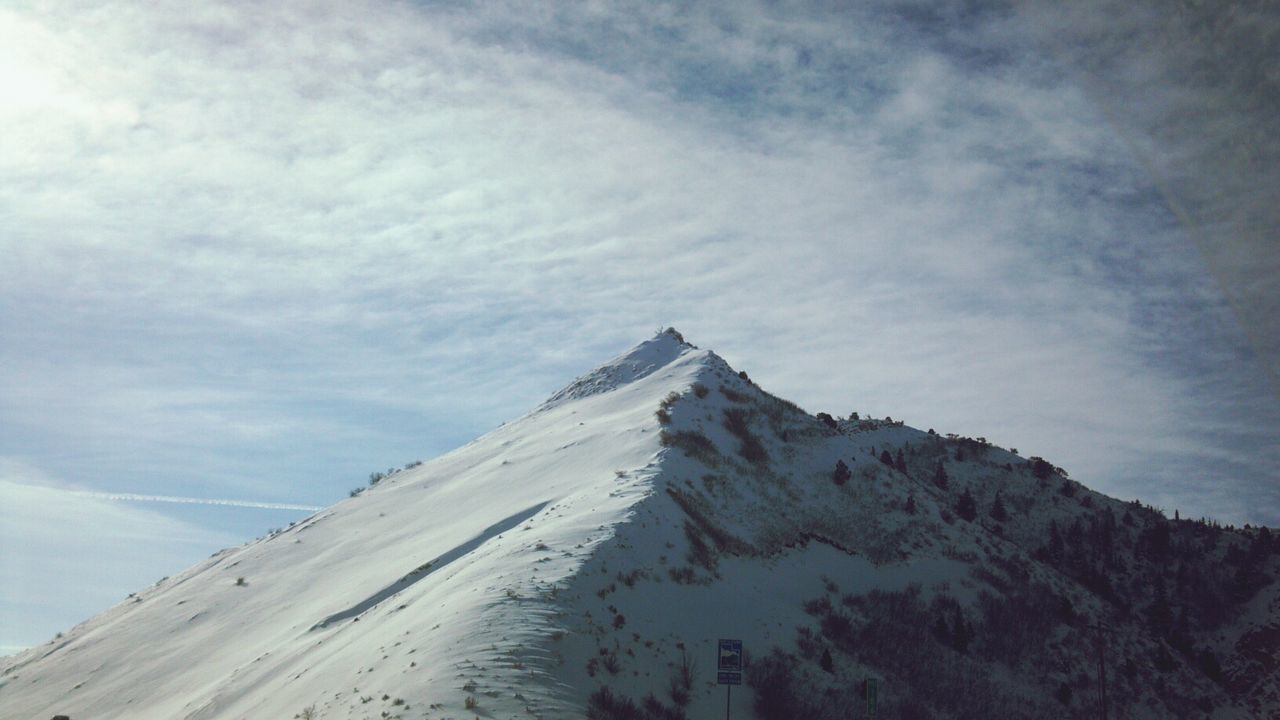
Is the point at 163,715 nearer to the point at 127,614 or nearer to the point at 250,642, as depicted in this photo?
the point at 250,642

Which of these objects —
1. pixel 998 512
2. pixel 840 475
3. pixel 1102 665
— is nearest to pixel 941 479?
pixel 998 512

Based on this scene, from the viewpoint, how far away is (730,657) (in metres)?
21.7

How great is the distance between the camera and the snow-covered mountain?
23688mm

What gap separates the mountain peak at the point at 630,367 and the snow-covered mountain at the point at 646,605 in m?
0.39

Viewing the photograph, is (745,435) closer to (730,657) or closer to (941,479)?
(730,657)

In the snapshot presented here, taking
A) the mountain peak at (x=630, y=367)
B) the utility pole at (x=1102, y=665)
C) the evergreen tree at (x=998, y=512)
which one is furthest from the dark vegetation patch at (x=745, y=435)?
the evergreen tree at (x=998, y=512)

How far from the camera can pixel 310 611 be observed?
35.5 m

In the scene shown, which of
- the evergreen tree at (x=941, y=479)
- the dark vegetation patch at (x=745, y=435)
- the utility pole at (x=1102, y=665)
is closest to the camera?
the utility pole at (x=1102, y=665)

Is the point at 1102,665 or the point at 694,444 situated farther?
the point at 694,444

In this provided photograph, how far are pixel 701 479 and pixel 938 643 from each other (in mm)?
13116

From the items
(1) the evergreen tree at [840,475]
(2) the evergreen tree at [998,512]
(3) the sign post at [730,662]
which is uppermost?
(1) the evergreen tree at [840,475]

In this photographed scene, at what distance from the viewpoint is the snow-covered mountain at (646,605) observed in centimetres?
2369

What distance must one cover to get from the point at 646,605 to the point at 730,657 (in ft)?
21.9

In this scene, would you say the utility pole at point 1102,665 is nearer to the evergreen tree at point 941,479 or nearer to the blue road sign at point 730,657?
the blue road sign at point 730,657
